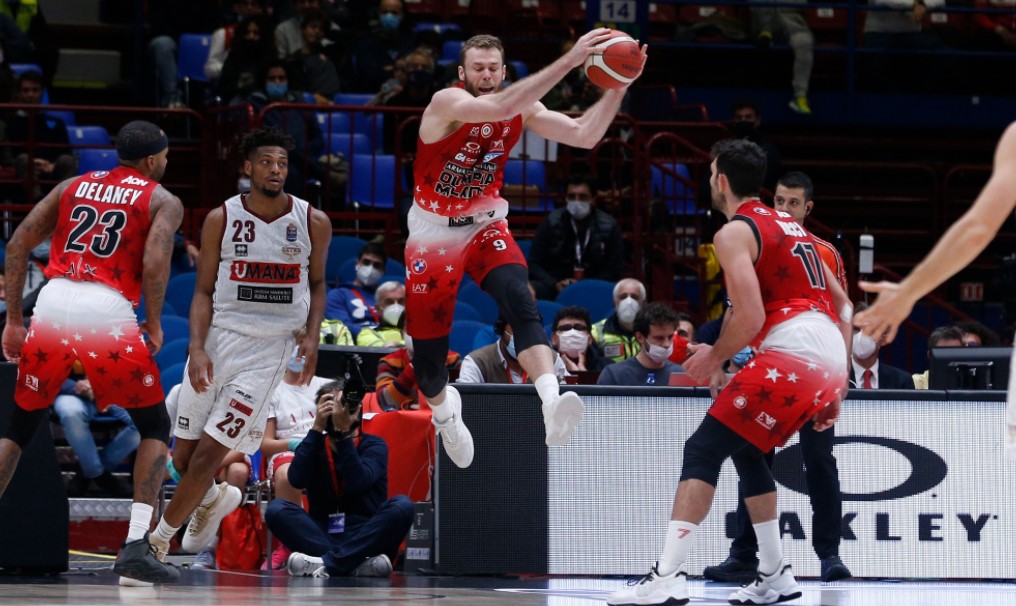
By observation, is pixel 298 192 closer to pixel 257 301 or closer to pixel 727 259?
pixel 257 301

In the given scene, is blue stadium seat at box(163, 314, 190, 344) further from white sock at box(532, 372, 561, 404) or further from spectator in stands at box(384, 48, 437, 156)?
white sock at box(532, 372, 561, 404)

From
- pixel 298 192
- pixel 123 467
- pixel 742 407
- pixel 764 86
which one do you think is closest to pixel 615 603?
pixel 742 407

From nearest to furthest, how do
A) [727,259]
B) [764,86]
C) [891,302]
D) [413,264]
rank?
[891,302], [727,259], [413,264], [764,86]

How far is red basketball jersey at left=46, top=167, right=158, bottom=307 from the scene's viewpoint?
27.6 feet

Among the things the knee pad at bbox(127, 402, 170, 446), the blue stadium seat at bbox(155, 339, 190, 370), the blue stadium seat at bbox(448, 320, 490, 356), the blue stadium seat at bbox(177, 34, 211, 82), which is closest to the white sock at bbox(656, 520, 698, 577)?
the knee pad at bbox(127, 402, 170, 446)

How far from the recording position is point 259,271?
891 centimetres

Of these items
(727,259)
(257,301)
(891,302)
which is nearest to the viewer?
(891,302)

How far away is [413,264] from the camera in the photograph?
834 cm

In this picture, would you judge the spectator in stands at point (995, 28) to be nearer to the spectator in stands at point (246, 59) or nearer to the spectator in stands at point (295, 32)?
the spectator in stands at point (295, 32)

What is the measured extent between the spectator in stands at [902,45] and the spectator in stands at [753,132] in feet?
12.1

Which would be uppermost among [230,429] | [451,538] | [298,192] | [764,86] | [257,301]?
[764,86]

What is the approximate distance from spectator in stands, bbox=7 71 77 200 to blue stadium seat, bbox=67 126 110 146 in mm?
324

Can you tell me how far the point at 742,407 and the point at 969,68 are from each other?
14.2m

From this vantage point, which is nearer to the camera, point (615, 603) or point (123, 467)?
point (615, 603)
